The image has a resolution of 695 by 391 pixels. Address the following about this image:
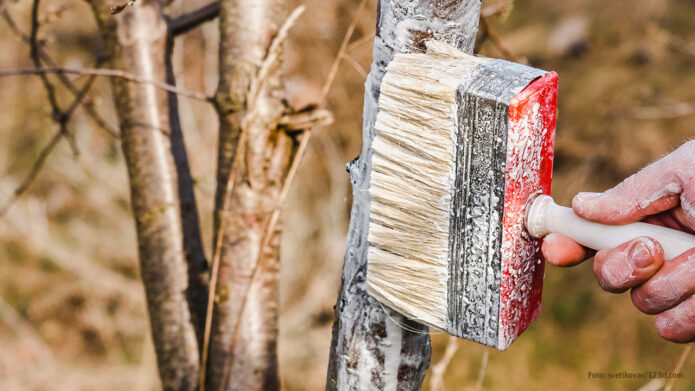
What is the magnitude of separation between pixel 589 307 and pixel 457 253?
3.79m

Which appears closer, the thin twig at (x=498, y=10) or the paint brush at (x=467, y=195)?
the paint brush at (x=467, y=195)

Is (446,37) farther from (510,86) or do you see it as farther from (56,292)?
(56,292)

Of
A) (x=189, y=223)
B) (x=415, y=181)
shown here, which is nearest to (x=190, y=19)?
(x=189, y=223)

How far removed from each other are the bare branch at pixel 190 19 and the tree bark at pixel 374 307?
0.83 meters

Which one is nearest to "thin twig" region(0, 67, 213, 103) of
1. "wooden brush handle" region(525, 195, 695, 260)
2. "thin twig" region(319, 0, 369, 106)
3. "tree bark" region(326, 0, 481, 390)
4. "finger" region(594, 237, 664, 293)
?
"thin twig" region(319, 0, 369, 106)

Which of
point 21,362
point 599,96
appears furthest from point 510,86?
point 599,96

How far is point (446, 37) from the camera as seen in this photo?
1003 mm

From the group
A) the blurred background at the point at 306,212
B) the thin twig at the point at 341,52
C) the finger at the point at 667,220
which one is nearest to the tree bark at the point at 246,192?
the thin twig at the point at 341,52

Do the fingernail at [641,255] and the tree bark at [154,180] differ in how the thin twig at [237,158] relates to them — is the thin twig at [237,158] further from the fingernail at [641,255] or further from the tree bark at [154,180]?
the fingernail at [641,255]

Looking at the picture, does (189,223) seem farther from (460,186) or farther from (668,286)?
(668,286)

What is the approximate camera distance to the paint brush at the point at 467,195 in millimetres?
905

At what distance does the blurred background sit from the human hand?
2.85 meters

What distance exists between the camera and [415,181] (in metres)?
0.99

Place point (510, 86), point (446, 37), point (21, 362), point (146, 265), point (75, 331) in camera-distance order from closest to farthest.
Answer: point (510, 86), point (446, 37), point (146, 265), point (21, 362), point (75, 331)
